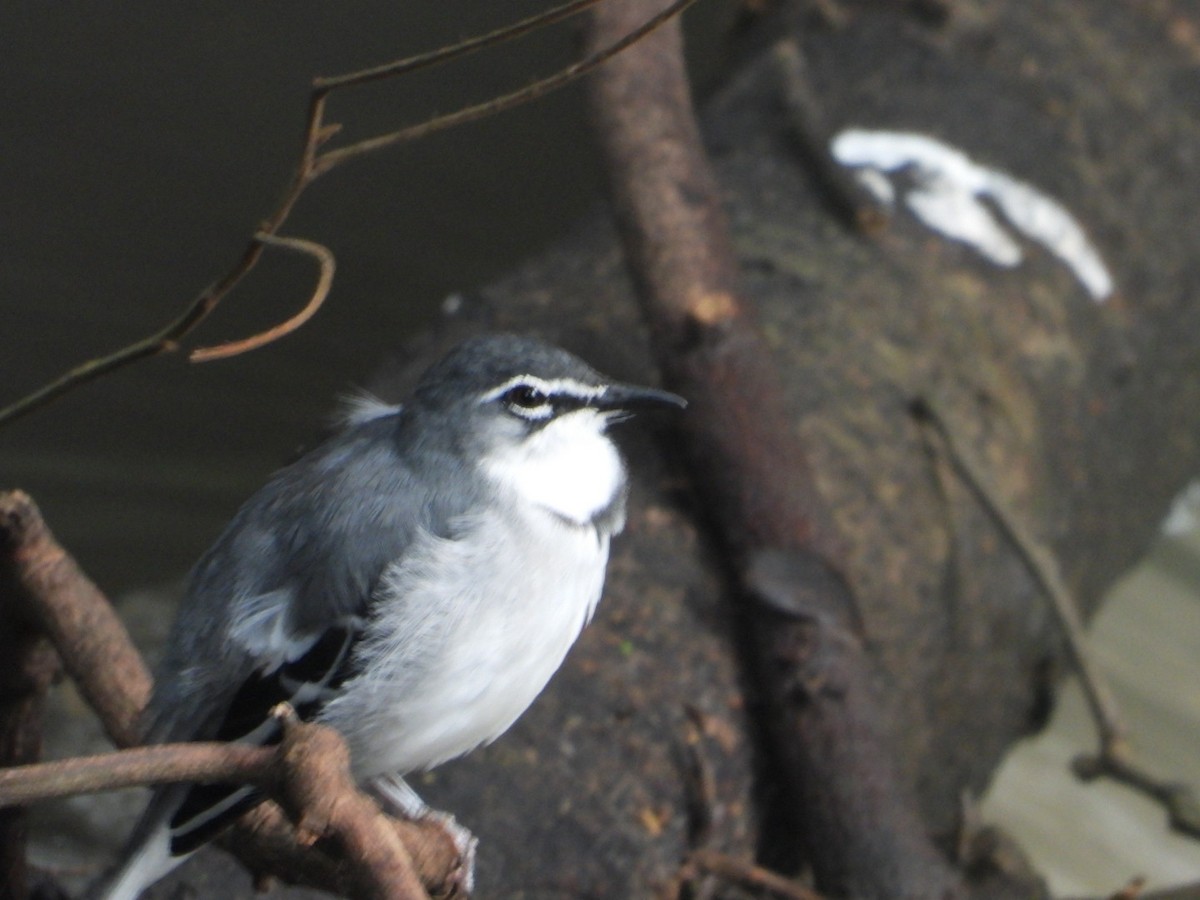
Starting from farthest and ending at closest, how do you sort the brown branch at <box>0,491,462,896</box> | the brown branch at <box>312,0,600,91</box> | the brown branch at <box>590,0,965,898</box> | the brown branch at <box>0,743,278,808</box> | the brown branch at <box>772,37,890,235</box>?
the brown branch at <box>772,37,890,235</box>, the brown branch at <box>590,0,965,898</box>, the brown branch at <box>0,491,462,896</box>, the brown branch at <box>312,0,600,91</box>, the brown branch at <box>0,743,278,808</box>

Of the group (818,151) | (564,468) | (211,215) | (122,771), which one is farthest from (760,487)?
(211,215)

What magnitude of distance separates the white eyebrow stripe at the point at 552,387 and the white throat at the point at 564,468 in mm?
32

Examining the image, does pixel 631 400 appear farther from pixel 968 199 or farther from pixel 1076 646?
pixel 968 199

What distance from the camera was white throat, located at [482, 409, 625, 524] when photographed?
178cm

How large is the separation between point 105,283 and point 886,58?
2.68 meters

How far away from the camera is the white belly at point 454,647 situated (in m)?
1.66

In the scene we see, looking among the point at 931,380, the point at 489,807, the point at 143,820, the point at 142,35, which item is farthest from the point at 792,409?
the point at 142,35

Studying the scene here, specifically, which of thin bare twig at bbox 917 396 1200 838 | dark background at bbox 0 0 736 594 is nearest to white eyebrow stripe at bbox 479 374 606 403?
thin bare twig at bbox 917 396 1200 838

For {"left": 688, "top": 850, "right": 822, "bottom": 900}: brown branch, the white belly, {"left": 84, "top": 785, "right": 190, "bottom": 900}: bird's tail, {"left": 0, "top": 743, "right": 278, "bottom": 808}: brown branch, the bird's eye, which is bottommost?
{"left": 688, "top": 850, "right": 822, "bottom": 900}: brown branch

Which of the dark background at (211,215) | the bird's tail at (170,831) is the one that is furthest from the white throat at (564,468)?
the dark background at (211,215)

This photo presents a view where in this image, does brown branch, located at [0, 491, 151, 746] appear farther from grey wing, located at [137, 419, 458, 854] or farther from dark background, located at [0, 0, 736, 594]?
dark background, located at [0, 0, 736, 594]

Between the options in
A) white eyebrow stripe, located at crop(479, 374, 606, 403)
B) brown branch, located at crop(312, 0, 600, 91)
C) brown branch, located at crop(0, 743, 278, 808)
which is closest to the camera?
brown branch, located at crop(0, 743, 278, 808)

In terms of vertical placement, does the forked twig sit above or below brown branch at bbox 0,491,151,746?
above

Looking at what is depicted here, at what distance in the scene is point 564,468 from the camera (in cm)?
182
